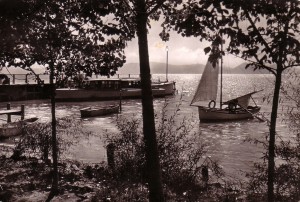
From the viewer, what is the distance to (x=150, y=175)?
6.36 meters

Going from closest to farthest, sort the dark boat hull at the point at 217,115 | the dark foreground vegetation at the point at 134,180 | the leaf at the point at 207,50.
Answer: the leaf at the point at 207,50
the dark foreground vegetation at the point at 134,180
the dark boat hull at the point at 217,115

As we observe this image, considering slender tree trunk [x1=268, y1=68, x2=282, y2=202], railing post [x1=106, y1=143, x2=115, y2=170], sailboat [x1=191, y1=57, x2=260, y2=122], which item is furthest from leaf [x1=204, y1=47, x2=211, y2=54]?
sailboat [x1=191, y1=57, x2=260, y2=122]

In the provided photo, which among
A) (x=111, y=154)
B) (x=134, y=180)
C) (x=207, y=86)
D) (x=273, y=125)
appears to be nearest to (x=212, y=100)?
(x=207, y=86)

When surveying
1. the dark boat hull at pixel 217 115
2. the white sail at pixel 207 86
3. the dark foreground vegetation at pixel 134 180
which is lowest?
the dark boat hull at pixel 217 115

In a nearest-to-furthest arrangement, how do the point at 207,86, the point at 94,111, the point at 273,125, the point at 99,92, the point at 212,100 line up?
the point at 273,125
the point at 207,86
the point at 212,100
the point at 94,111
the point at 99,92

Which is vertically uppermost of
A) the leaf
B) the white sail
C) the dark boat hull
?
the leaf

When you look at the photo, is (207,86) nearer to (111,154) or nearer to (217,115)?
(217,115)

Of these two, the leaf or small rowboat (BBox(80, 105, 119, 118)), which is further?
small rowboat (BBox(80, 105, 119, 118))

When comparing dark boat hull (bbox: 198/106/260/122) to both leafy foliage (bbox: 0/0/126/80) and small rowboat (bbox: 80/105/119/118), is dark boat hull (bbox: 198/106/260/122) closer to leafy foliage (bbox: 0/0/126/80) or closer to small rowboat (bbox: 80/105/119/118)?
small rowboat (bbox: 80/105/119/118)

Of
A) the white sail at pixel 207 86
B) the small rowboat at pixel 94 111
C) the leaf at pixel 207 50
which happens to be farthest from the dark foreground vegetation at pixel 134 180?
the small rowboat at pixel 94 111

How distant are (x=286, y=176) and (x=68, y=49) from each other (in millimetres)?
5545

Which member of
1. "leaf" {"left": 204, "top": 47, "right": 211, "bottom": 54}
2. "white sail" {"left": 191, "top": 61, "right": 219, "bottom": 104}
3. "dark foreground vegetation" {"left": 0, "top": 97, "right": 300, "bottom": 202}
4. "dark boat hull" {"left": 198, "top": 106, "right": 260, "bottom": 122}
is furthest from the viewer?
"dark boat hull" {"left": 198, "top": 106, "right": 260, "bottom": 122}

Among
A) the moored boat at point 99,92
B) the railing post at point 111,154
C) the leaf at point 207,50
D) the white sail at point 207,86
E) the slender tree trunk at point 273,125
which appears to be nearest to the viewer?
the leaf at point 207,50

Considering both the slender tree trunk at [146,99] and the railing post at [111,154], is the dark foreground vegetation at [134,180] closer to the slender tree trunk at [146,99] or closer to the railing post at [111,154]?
the railing post at [111,154]
